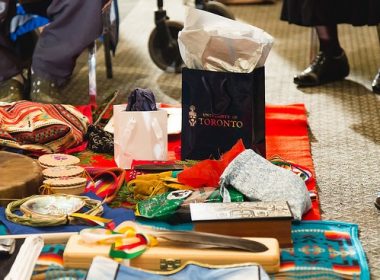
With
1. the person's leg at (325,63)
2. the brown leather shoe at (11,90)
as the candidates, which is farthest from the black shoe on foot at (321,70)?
the brown leather shoe at (11,90)

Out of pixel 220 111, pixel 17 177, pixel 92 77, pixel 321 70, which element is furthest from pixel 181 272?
pixel 321 70

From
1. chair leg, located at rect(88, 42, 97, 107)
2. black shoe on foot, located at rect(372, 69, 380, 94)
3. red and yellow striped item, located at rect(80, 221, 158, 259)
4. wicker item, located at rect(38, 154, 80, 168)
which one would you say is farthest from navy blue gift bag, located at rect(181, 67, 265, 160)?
black shoe on foot, located at rect(372, 69, 380, 94)

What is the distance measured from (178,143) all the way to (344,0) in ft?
3.40

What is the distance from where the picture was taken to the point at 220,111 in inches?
87.0

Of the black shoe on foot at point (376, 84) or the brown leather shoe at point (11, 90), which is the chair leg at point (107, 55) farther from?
the black shoe on foot at point (376, 84)

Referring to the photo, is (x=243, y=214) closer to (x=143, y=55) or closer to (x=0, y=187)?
(x=0, y=187)

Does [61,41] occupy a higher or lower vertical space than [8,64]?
higher

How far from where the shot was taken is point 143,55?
3.76 metres

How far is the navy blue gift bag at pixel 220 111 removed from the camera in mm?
2180

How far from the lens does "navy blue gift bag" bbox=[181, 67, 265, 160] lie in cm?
218

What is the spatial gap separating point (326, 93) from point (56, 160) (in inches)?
50.7

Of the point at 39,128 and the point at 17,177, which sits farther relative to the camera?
the point at 39,128

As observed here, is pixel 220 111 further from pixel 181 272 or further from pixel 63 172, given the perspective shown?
pixel 181 272

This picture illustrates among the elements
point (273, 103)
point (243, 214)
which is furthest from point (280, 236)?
point (273, 103)
